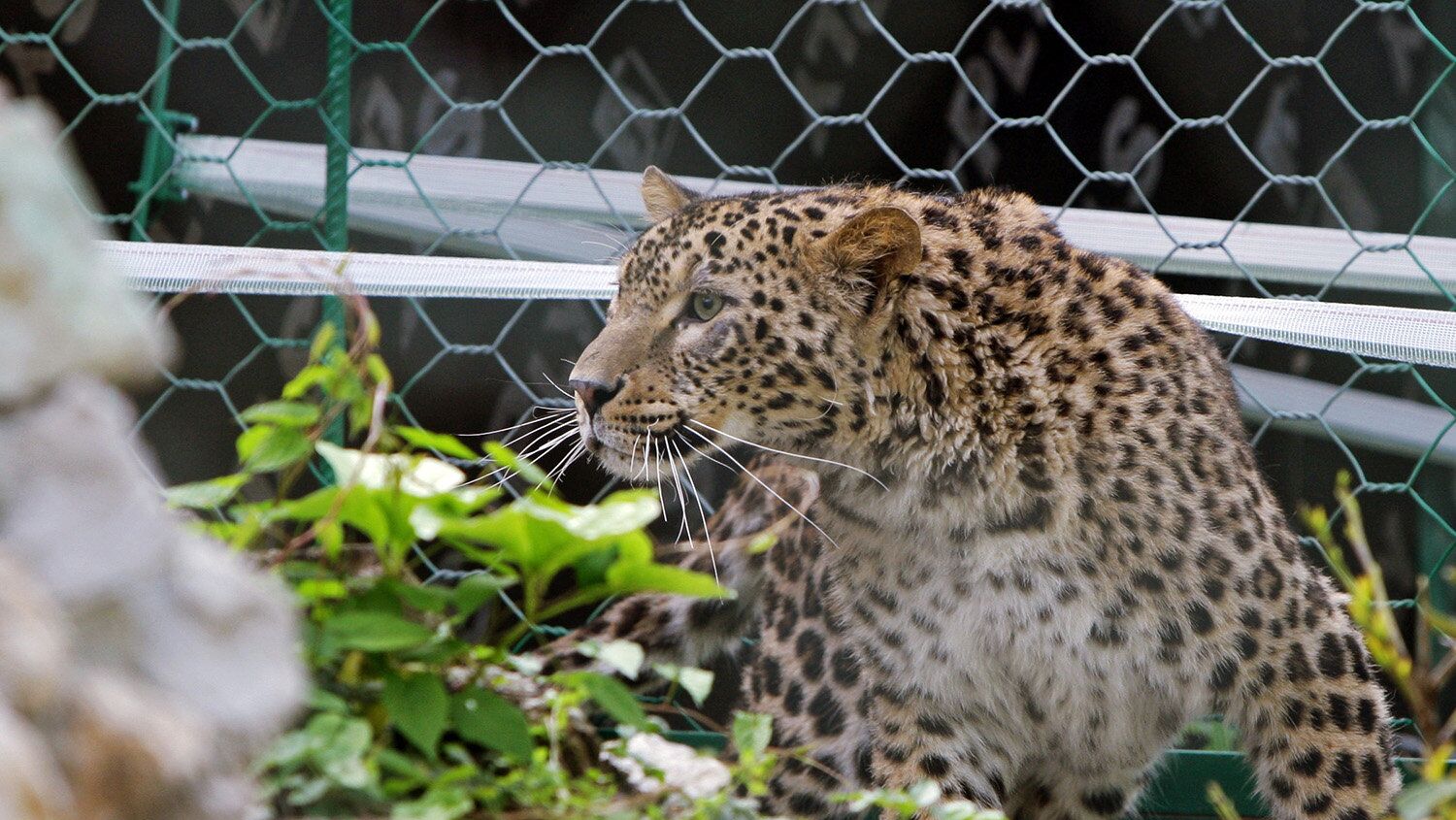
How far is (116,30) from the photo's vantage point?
3.29 meters

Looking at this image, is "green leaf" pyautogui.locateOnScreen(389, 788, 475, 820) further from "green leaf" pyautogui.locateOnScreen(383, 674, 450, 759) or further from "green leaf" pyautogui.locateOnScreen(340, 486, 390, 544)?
"green leaf" pyautogui.locateOnScreen(340, 486, 390, 544)

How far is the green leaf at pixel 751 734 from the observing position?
1.27 metres

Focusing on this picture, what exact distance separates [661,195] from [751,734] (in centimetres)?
102

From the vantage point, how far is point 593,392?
1.81 metres

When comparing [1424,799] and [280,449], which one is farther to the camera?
[280,449]

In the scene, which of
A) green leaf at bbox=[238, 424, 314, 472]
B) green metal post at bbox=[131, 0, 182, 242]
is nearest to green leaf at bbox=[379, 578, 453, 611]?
green leaf at bbox=[238, 424, 314, 472]

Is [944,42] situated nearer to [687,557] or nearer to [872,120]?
[872,120]

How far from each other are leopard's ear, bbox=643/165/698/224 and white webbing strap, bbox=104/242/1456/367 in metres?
0.11

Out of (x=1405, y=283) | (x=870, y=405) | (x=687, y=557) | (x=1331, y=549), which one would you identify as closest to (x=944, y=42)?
(x=1405, y=283)

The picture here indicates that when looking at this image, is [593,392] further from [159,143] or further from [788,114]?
[788,114]

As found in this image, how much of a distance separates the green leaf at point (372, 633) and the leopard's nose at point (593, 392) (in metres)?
0.76

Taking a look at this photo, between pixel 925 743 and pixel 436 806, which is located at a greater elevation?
pixel 436 806

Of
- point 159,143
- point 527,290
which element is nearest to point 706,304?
point 527,290

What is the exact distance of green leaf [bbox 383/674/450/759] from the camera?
3.45 ft
